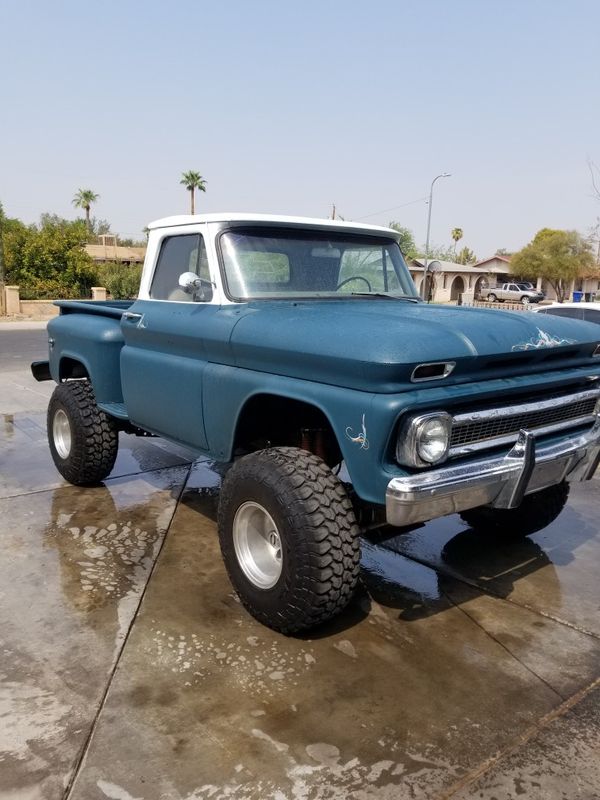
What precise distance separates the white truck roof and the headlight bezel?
173 cm

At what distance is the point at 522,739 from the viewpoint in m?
2.45

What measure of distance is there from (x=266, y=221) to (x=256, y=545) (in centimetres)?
181

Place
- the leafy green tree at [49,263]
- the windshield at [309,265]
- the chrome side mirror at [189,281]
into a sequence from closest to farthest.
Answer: the chrome side mirror at [189,281] < the windshield at [309,265] < the leafy green tree at [49,263]

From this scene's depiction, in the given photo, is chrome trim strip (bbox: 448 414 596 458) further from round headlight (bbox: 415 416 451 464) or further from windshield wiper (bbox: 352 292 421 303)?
windshield wiper (bbox: 352 292 421 303)

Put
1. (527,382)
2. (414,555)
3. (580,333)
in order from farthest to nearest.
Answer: (414,555) < (580,333) < (527,382)

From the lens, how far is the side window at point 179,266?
12.7 ft

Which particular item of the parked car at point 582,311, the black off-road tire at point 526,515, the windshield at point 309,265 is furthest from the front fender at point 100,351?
the parked car at point 582,311

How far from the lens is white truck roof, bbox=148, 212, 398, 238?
3.80 meters

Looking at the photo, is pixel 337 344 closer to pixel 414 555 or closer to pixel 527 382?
pixel 527 382

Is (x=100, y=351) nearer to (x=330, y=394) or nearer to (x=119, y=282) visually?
(x=330, y=394)

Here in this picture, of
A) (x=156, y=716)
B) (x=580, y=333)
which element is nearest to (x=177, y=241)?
(x=580, y=333)

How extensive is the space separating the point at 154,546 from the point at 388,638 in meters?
1.66

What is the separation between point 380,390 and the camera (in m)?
2.65

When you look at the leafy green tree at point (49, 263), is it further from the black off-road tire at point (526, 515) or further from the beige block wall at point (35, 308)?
the black off-road tire at point (526, 515)
